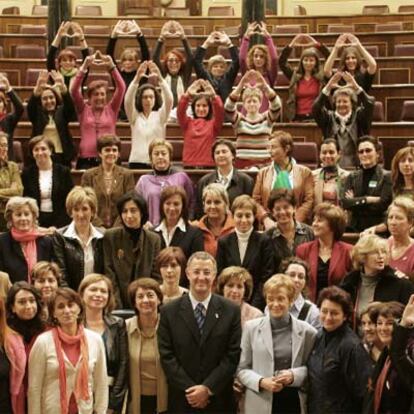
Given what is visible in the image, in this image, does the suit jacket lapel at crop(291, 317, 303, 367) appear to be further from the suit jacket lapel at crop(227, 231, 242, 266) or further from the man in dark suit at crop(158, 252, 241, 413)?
the suit jacket lapel at crop(227, 231, 242, 266)

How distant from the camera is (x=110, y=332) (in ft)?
11.2

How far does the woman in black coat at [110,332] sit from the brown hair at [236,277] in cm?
36

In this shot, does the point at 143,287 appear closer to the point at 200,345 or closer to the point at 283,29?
the point at 200,345

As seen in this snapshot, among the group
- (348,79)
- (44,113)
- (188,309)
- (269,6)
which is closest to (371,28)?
(269,6)

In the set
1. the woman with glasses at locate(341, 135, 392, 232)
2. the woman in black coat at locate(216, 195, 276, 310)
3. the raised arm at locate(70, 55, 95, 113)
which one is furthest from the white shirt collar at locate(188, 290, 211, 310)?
the raised arm at locate(70, 55, 95, 113)

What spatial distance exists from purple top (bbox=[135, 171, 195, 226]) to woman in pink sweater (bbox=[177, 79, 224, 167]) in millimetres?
642

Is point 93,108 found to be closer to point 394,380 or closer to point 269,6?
point 394,380

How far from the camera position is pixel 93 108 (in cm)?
517

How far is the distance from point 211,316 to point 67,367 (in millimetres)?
481

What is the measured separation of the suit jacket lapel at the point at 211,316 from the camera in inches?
133

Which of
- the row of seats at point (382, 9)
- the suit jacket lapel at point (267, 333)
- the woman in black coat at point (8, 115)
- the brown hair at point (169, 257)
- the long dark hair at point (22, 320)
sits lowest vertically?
the suit jacket lapel at point (267, 333)

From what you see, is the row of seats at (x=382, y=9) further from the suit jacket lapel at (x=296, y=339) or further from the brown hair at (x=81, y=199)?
the suit jacket lapel at (x=296, y=339)

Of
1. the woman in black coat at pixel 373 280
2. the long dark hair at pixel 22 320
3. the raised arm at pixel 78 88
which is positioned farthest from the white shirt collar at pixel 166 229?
the raised arm at pixel 78 88

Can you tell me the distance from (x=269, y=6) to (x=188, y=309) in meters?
7.15
